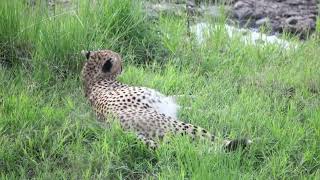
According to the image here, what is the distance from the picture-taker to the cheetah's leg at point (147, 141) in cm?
344

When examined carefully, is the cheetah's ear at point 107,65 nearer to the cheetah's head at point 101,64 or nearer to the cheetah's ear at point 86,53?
the cheetah's head at point 101,64

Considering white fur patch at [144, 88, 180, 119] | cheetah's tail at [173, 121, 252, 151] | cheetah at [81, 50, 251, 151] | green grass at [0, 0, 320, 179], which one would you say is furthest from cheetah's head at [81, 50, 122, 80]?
cheetah's tail at [173, 121, 252, 151]

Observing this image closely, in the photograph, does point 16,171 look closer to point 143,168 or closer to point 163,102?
point 143,168

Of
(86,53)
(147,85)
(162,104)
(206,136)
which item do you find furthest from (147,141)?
(86,53)

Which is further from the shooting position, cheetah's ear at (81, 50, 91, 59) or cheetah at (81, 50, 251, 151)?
cheetah's ear at (81, 50, 91, 59)

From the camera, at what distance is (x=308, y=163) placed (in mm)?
3469

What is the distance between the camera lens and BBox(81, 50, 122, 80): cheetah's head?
175 inches

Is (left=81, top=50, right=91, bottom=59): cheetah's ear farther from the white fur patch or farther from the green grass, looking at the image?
the white fur patch

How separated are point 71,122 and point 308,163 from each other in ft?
5.16

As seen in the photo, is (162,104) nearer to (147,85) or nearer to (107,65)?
(147,85)

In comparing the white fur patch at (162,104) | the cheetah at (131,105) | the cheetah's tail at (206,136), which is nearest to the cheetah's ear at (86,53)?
the cheetah at (131,105)

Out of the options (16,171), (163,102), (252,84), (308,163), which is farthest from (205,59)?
(16,171)

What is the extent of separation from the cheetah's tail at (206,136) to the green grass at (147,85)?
3.4 inches

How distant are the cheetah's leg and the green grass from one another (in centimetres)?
4
